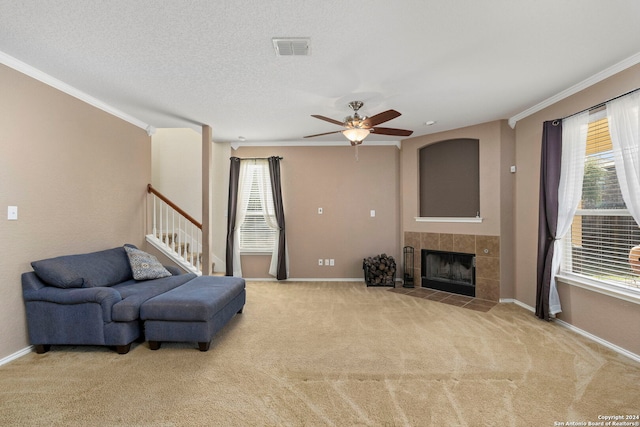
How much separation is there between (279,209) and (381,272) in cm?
215

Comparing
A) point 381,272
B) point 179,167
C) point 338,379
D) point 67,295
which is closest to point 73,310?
point 67,295

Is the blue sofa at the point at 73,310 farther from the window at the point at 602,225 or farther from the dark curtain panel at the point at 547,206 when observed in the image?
the window at the point at 602,225

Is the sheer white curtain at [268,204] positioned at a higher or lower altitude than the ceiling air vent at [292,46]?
lower

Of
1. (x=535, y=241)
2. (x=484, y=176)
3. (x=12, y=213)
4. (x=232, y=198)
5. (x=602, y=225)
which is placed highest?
(x=484, y=176)

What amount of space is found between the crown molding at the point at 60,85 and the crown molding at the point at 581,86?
534 cm

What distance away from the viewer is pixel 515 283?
4.28 metres

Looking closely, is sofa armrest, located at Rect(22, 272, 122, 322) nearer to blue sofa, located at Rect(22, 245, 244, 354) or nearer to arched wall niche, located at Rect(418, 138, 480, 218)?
blue sofa, located at Rect(22, 245, 244, 354)

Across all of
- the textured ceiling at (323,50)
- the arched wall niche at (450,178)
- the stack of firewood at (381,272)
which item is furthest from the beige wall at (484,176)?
the stack of firewood at (381,272)

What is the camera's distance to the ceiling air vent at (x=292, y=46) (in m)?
2.32

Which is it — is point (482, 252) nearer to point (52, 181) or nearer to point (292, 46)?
point (292, 46)

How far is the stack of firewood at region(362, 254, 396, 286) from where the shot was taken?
206 inches

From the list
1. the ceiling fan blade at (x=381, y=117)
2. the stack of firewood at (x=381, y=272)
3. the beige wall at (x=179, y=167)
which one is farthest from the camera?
the beige wall at (x=179, y=167)

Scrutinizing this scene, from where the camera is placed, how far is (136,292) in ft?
9.73

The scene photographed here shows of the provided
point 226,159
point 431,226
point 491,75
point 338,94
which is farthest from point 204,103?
point 431,226
